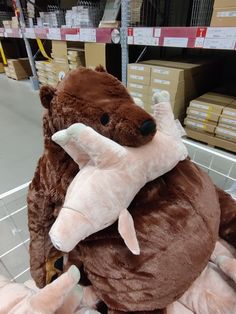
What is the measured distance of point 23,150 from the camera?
140cm

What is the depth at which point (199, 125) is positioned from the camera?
1.25m

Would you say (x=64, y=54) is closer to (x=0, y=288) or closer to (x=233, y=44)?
(x=233, y=44)

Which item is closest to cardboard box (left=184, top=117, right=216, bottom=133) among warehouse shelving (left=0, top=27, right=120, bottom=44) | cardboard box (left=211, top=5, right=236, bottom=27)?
cardboard box (left=211, top=5, right=236, bottom=27)

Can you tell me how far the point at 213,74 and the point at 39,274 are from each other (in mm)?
1598

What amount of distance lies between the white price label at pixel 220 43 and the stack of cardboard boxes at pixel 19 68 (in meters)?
2.52

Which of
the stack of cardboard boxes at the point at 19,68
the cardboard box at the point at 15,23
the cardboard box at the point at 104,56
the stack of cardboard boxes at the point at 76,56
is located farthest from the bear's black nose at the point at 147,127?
the stack of cardboard boxes at the point at 19,68

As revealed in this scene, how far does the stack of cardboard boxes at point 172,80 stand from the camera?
1191mm

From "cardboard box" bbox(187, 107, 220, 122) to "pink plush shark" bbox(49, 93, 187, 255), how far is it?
3.13 feet

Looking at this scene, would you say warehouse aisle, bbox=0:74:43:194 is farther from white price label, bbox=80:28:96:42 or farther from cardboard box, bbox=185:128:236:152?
→ cardboard box, bbox=185:128:236:152

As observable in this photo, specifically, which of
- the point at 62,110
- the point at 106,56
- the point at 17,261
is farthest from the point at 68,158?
the point at 106,56

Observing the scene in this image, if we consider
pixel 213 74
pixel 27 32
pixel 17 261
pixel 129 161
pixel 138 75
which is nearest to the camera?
pixel 129 161

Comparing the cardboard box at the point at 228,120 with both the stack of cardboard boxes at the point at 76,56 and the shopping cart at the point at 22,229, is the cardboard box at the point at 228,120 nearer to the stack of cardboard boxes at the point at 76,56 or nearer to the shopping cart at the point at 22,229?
the shopping cart at the point at 22,229

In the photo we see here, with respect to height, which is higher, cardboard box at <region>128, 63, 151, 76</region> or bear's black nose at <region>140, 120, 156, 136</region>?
bear's black nose at <region>140, 120, 156, 136</region>

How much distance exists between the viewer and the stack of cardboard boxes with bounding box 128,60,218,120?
1191 mm
